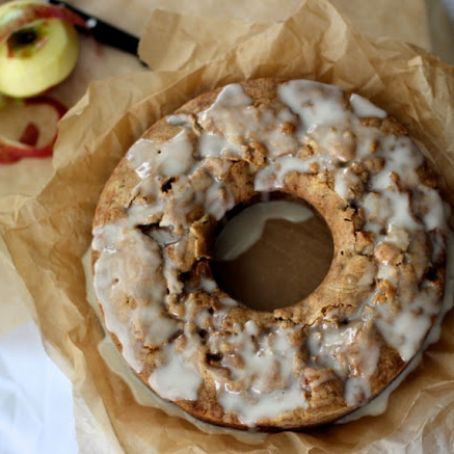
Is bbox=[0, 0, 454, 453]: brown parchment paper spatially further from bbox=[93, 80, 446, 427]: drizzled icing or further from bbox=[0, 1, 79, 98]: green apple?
bbox=[0, 1, 79, 98]: green apple

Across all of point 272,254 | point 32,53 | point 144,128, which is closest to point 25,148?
point 32,53

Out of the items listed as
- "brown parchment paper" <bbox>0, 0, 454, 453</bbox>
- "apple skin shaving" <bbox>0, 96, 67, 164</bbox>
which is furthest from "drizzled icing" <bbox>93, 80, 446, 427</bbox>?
"apple skin shaving" <bbox>0, 96, 67, 164</bbox>

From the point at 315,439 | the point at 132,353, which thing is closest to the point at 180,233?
the point at 132,353

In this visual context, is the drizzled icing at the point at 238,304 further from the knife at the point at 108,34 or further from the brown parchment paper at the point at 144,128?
the knife at the point at 108,34

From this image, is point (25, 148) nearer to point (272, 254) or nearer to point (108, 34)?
point (108, 34)

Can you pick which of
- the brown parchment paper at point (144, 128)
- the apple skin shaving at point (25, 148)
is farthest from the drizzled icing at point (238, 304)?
the apple skin shaving at point (25, 148)

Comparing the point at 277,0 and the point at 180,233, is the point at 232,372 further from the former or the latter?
the point at 277,0
